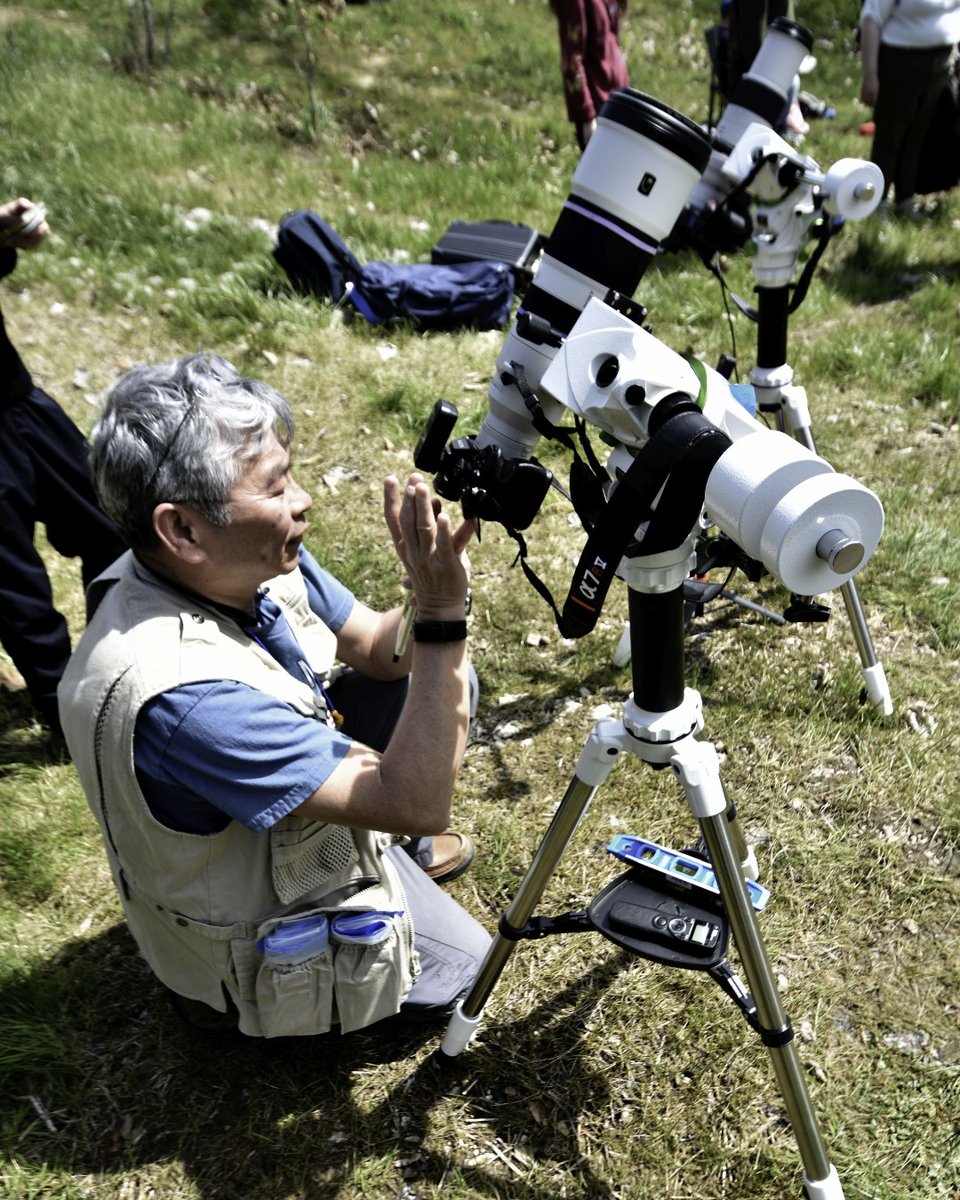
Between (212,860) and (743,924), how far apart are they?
1136 millimetres

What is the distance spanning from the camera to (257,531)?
2.09 metres

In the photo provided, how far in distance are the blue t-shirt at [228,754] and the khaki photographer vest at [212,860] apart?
0.10 feet

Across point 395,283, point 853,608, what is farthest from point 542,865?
point 395,283

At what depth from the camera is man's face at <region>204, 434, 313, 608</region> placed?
2057mm

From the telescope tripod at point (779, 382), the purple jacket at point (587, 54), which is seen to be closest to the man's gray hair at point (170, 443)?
the telescope tripod at point (779, 382)

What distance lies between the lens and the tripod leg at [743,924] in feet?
5.92

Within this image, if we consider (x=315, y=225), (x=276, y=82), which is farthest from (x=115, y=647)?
(x=276, y=82)

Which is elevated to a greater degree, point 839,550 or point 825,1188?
point 839,550

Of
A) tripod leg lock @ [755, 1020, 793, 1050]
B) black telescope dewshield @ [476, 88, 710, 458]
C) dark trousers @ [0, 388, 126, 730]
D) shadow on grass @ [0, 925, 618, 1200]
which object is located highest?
black telescope dewshield @ [476, 88, 710, 458]

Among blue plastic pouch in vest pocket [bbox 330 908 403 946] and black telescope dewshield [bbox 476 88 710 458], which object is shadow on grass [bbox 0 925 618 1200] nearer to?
blue plastic pouch in vest pocket [bbox 330 908 403 946]

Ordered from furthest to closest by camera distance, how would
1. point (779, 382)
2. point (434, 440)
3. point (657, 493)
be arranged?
point (779, 382) < point (434, 440) < point (657, 493)

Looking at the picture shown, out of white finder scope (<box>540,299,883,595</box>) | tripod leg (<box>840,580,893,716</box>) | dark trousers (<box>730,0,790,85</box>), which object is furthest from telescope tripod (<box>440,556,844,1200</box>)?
dark trousers (<box>730,0,790,85</box>)

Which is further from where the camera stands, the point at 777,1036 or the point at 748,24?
the point at 748,24

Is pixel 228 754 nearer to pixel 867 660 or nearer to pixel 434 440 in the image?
pixel 434 440
